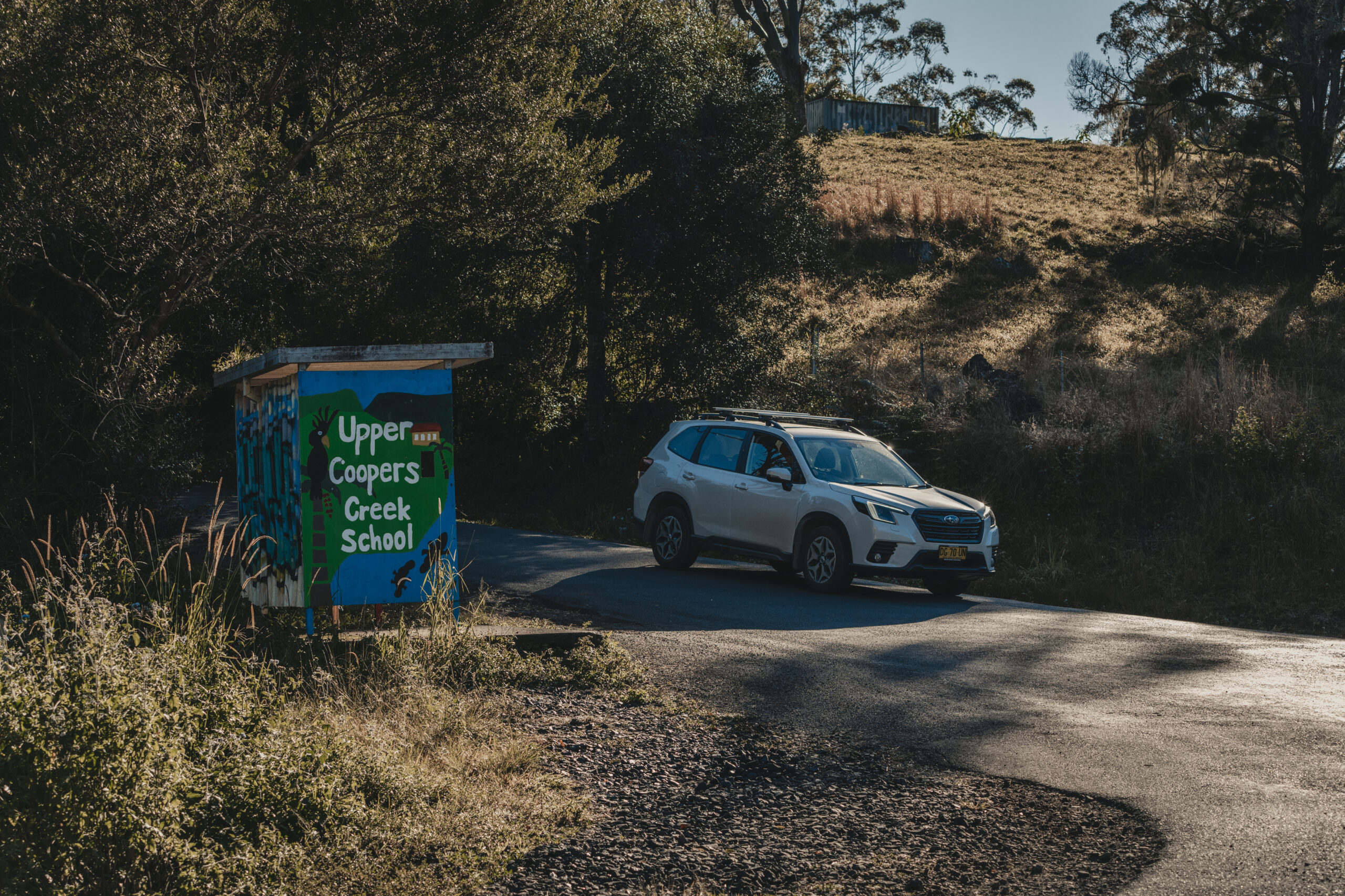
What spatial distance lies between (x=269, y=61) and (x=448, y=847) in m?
11.3

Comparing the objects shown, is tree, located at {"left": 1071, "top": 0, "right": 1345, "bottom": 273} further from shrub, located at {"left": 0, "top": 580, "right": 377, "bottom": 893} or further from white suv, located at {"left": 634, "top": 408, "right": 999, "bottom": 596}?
shrub, located at {"left": 0, "top": 580, "right": 377, "bottom": 893}

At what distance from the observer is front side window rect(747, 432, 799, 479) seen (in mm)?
12578

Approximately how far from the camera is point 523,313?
21.6 metres

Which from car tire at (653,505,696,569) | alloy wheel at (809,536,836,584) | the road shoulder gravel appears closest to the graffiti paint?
the road shoulder gravel

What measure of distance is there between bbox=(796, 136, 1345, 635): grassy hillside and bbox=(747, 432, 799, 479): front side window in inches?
139

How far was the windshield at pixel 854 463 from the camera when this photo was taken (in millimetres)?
12461

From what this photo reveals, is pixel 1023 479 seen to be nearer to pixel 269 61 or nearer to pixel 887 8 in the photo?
pixel 269 61

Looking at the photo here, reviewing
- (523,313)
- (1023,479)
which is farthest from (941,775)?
(523,313)

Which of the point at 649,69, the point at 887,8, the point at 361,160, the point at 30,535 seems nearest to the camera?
the point at 30,535

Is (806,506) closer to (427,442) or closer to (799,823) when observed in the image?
(427,442)

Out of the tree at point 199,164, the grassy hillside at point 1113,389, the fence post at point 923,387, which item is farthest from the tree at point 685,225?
the tree at point 199,164

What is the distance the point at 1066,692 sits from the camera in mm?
7387

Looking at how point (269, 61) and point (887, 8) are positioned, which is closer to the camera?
point (269, 61)

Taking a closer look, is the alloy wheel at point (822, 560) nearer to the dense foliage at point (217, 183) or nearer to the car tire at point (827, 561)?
the car tire at point (827, 561)
